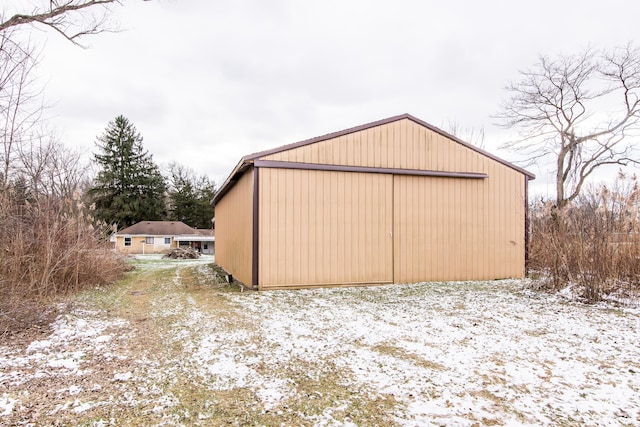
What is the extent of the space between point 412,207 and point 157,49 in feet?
22.1

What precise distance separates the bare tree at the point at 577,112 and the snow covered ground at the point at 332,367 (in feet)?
36.7

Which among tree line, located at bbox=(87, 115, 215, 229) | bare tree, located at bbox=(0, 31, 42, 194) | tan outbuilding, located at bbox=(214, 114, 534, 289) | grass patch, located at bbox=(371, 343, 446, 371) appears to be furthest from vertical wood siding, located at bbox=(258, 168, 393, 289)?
tree line, located at bbox=(87, 115, 215, 229)

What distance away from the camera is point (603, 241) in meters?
5.35

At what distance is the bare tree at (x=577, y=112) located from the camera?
44.0 feet

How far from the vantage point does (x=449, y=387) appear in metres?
2.48

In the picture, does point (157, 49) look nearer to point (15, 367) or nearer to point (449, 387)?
point (15, 367)

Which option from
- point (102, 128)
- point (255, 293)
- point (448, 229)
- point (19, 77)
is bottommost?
point (255, 293)

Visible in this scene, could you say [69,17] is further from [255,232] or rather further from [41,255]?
[255,232]

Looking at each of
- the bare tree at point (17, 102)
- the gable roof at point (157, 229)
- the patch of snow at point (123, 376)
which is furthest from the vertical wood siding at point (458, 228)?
the gable roof at point (157, 229)

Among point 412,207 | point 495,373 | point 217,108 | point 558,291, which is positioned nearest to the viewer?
point 495,373

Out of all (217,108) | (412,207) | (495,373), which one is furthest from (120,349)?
(217,108)

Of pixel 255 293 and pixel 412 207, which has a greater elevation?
pixel 412 207

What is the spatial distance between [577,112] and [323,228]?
1407 cm

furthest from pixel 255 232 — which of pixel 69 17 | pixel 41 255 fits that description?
pixel 69 17
